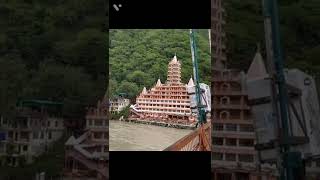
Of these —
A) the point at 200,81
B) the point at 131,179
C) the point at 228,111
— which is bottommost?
the point at 131,179

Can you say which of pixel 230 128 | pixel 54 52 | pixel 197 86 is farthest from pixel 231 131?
pixel 54 52

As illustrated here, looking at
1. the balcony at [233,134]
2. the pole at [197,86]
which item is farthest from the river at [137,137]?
the balcony at [233,134]

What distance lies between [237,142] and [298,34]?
128cm

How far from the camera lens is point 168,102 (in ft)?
15.4

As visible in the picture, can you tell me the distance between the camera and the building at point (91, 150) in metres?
4.60

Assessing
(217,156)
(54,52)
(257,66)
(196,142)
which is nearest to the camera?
(257,66)

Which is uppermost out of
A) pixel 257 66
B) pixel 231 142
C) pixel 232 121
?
pixel 257 66

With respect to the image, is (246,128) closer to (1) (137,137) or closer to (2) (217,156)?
(2) (217,156)

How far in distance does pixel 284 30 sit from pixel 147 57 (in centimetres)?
142

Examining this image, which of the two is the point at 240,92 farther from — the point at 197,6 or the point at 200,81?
the point at 197,6

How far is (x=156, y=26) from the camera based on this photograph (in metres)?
4.57

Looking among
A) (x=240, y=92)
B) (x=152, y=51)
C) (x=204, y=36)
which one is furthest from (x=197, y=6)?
(x=240, y=92)

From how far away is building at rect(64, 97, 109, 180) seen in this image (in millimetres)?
4602

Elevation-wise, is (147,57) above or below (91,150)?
above
